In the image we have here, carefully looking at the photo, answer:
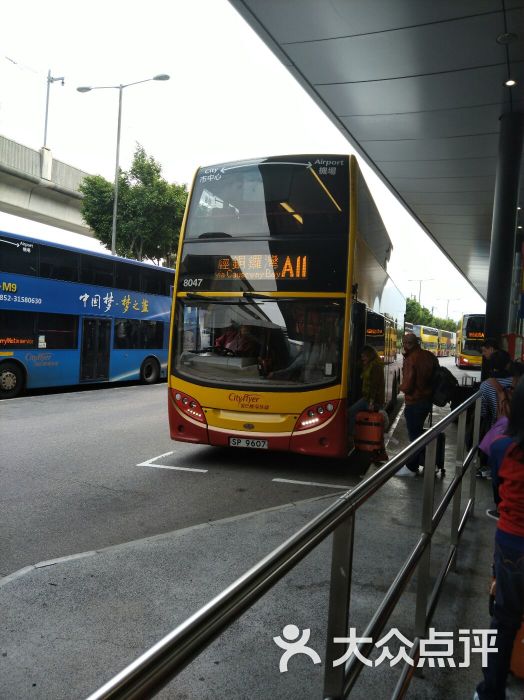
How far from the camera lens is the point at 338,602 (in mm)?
1753

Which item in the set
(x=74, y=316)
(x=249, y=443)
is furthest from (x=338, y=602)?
(x=74, y=316)

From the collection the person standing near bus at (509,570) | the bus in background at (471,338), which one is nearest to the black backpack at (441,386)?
the person standing near bus at (509,570)

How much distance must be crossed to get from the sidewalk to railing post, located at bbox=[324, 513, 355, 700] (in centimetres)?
6

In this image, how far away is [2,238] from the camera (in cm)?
1271

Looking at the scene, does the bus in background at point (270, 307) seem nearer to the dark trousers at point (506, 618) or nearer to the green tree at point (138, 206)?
the dark trousers at point (506, 618)

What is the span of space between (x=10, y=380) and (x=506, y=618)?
42.0 ft

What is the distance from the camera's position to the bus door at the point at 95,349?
1525 cm

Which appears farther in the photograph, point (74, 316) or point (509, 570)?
point (74, 316)

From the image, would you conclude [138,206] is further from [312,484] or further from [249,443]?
Result: [312,484]

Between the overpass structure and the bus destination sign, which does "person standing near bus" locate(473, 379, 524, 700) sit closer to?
the bus destination sign

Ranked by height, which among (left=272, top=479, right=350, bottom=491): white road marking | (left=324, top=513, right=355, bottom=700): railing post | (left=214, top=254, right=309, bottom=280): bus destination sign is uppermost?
(left=214, top=254, right=309, bottom=280): bus destination sign

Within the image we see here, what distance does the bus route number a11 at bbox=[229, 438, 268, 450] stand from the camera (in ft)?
23.4

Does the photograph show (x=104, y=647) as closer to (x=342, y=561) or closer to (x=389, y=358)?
(x=342, y=561)

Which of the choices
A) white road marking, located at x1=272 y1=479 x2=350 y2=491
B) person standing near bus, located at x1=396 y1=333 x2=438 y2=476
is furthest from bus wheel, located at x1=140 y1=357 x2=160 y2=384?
person standing near bus, located at x1=396 y1=333 x2=438 y2=476
